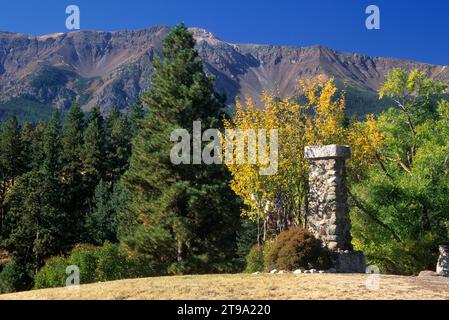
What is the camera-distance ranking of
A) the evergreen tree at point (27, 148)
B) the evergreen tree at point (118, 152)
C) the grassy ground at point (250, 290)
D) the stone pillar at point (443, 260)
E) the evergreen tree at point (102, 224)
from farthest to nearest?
the evergreen tree at point (118, 152) → the evergreen tree at point (27, 148) → the evergreen tree at point (102, 224) → the stone pillar at point (443, 260) → the grassy ground at point (250, 290)

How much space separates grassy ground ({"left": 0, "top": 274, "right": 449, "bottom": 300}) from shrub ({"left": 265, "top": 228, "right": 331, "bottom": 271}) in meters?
2.49

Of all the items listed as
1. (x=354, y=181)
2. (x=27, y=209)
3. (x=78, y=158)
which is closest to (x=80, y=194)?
(x=78, y=158)

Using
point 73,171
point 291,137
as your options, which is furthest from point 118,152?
point 291,137

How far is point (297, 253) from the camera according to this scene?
1748cm

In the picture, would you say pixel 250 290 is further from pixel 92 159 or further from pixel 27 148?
pixel 27 148

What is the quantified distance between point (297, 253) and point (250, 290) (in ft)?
17.5

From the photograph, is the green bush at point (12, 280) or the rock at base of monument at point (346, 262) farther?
the green bush at point (12, 280)

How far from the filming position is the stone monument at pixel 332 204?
1892 cm

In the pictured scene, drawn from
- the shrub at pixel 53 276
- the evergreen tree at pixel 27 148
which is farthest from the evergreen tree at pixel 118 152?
the shrub at pixel 53 276

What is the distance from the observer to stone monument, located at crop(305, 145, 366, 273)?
62.1 ft

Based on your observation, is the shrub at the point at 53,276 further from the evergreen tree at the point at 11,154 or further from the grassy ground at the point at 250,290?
the evergreen tree at the point at 11,154

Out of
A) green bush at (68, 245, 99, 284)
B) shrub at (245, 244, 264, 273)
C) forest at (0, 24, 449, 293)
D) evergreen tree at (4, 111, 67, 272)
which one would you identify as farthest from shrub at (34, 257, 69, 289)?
shrub at (245, 244, 264, 273)

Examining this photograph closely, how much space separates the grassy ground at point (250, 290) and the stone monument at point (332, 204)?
4015 millimetres

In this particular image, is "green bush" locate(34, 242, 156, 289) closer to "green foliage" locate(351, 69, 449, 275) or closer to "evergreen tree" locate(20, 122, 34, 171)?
"green foliage" locate(351, 69, 449, 275)
